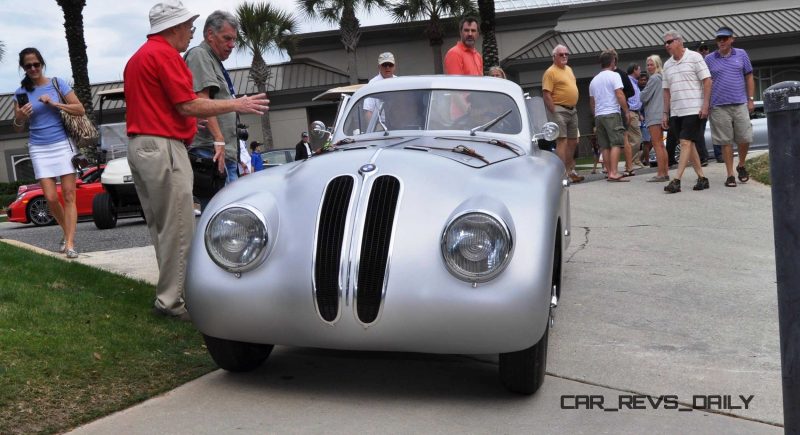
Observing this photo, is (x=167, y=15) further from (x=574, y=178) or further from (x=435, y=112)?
(x=574, y=178)

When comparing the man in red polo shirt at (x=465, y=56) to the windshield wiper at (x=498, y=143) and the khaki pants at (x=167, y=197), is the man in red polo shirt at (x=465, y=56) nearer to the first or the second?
the windshield wiper at (x=498, y=143)

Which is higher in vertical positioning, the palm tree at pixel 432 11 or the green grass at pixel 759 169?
the palm tree at pixel 432 11

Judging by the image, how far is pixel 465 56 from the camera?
29.3 ft

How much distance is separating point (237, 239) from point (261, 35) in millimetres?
30228

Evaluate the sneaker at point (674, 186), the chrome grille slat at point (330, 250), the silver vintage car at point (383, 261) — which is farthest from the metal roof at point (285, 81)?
the chrome grille slat at point (330, 250)

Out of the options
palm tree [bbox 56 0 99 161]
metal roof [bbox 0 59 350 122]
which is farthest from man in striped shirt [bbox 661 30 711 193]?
metal roof [bbox 0 59 350 122]

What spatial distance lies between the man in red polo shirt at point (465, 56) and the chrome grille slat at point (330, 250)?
195 inches

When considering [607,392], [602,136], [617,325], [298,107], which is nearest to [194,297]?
[607,392]

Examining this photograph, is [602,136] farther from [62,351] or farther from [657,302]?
[62,351]

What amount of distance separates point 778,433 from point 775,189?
1428mm

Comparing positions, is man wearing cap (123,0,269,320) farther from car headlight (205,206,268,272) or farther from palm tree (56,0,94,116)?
palm tree (56,0,94,116)

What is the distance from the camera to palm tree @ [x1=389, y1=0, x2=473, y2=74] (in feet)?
107

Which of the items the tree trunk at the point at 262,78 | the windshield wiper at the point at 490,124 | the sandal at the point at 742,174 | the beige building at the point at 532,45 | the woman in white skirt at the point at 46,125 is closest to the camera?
the windshield wiper at the point at 490,124

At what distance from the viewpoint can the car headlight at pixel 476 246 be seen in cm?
368
